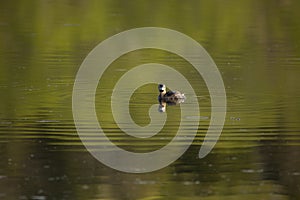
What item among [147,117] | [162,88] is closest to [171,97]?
[162,88]

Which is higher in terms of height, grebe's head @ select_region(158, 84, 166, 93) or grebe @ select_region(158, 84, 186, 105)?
grebe's head @ select_region(158, 84, 166, 93)

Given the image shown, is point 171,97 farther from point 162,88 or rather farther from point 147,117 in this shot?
point 147,117

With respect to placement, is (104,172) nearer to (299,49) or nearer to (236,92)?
(236,92)

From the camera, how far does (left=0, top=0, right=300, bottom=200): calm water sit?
11.5 meters

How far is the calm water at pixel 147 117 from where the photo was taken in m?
11.5

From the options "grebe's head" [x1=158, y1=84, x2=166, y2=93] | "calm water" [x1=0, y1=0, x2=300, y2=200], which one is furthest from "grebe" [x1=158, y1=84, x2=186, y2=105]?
A: "calm water" [x1=0, y1=0, x2=300, y2=200]

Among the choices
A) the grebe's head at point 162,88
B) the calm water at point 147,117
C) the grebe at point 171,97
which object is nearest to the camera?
the calm water at point 147,117

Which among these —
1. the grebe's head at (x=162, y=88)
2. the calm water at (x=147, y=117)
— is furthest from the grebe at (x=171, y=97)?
the calm water at (x=147, y=117)

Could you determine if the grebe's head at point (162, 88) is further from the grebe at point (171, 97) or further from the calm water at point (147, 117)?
the calm water at point (147, 117)

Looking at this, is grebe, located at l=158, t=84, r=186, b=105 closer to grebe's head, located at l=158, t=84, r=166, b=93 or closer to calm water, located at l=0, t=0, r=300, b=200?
grebe's head, located at l=158, t=84, r=166, b=93

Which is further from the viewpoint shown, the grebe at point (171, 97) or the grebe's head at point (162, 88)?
the grebe's head at point (162, 88)

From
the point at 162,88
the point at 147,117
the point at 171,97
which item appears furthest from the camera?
the point at 162,88

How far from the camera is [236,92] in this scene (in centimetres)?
1733

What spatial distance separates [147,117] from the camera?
1518 cm
